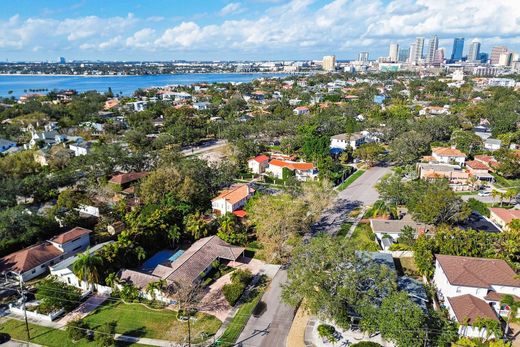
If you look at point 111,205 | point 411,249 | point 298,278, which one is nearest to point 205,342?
point 298,278

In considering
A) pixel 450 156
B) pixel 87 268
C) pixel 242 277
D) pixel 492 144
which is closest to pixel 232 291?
pixel 242 277

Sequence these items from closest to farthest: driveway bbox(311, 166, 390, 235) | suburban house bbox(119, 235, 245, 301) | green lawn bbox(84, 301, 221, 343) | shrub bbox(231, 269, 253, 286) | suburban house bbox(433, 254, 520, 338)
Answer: suburban house bbox(433, 254, 520, 338) < green lawn bbox(84, 301, 221, 343) < suburban house bbox(119, 235, 245, 301) < shrub bbox(231, 269, 253, 286) < driveway bbox(311, 166, 390, 235)

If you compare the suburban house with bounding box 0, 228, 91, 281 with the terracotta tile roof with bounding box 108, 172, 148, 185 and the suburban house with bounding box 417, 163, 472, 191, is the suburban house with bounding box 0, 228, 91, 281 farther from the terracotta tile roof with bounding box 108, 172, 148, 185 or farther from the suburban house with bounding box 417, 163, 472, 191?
the suburban house with bounding box 417, 163, 472, 191

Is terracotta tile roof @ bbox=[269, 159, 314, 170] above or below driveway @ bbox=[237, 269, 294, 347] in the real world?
above

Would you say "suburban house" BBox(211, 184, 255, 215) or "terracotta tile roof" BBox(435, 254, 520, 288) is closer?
"terracotta tile roof" BBox(435, 254, 520, 288)

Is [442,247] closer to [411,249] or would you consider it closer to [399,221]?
[411,249]

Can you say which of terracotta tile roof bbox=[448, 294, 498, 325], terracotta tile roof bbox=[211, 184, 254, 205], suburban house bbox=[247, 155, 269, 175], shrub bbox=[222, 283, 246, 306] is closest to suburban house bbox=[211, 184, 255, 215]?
terracotta tile roof bbox=[211, 184, 254, 205]
